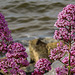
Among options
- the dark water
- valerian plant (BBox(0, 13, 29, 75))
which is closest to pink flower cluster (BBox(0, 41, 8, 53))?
valerian plant (BBox(0, 13, 29, 75))

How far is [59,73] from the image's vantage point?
3945 millimetres

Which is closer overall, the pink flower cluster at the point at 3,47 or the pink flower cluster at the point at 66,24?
the pink flower cluster at the point at 66,24

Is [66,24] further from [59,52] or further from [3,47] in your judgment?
[3,47]

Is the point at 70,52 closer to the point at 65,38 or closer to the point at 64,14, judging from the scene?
the point at 65,38

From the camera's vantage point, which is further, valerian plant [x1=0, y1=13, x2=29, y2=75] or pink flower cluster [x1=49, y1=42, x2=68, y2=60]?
valerian plant [x1=0, y1=13, x2=29, y2=75]

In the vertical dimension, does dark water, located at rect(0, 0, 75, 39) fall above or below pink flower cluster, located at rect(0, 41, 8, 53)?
below

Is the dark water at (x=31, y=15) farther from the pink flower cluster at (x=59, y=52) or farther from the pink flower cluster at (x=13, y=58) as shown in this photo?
the pink flower cluster at (x=59, y=52)

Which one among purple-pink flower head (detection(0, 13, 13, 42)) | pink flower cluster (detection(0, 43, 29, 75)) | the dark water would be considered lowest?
the dark water

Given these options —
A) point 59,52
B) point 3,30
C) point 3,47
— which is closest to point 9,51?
point 3,47

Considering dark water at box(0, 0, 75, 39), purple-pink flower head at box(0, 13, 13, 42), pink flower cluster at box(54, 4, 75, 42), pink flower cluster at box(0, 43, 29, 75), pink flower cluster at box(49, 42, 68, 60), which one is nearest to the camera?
pink flower cluster at box(54, 4, 75, 42)

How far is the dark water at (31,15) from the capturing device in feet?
50.0

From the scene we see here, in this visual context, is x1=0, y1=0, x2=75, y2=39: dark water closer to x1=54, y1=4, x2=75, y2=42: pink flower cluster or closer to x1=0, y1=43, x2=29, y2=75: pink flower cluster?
x1=0, y1=43, x2=29, y2=75: pink flower cluster

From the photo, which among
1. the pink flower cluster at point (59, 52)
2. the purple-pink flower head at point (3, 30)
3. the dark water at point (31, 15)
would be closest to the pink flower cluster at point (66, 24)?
the pink flower cluster at point (59, 52)

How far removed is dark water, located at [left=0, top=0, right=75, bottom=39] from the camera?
15241 millimetres
